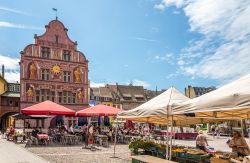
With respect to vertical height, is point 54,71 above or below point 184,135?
above

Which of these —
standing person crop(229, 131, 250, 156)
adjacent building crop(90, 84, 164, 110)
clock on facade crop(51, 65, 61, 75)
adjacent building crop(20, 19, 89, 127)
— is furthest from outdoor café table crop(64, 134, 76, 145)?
adjacent building crop(90, 84, 164, 110)

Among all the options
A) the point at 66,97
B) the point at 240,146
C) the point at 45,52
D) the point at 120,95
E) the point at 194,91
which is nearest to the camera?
the point at 240,146

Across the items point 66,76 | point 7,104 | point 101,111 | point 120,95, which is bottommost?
point 101,111

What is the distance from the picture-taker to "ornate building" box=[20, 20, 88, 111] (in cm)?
4434

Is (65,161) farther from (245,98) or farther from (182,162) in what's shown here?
(245,98)

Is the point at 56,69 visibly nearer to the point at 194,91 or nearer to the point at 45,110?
the point at 45,110

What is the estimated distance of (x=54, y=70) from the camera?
46250 millimetres

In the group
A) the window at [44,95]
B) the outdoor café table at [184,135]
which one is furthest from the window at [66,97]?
the outdoor café table at [184,135]

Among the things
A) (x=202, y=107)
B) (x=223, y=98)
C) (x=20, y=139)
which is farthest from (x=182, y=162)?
(x=20, y=139)

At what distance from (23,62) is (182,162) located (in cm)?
3640

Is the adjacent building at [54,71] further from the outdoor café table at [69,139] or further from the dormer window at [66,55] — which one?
the outdoor café table at [69,139]

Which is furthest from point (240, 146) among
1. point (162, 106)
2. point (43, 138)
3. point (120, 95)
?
point (120, 95)

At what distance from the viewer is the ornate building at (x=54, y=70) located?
145ft

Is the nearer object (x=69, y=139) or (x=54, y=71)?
(x=69, y=139)
